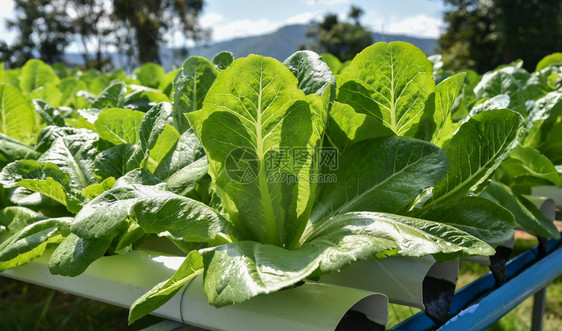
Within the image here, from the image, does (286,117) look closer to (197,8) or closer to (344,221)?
(344,221)

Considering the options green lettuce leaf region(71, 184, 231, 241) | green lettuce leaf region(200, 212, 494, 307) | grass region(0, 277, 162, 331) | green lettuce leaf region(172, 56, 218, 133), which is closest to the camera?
green lettuce leaf region(200, 212, 494, 307)

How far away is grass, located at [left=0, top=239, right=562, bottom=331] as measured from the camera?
2262 millimetres

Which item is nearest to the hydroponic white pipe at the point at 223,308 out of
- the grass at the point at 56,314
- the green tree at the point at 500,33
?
the grass at the point at 56,314

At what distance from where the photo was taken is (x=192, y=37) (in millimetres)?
27844

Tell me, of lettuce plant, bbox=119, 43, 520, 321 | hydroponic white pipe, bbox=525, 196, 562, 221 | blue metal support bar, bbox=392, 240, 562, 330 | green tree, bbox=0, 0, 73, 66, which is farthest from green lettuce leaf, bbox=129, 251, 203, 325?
green tree, bbox=0, 0, 73, 66

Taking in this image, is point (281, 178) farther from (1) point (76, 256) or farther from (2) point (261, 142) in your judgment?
(1) point (76, 256)

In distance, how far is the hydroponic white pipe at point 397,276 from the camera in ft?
2.24

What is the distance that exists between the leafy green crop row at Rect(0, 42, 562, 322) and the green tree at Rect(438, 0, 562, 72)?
64.0 feet

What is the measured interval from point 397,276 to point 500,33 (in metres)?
23.6

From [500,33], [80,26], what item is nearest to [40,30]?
[80,26]

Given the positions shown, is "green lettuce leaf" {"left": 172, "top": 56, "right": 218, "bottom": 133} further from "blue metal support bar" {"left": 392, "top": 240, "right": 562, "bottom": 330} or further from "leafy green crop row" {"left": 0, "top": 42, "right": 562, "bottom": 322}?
"blue metal support bar" {"left": 392, "top": 240, "right": 562, "bottom": 330}

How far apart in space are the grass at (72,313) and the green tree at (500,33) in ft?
57.9

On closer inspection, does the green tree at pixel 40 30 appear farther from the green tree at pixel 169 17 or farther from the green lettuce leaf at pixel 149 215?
the green lettuce leaf at pixel 149 215

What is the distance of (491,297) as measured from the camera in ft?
2.64
